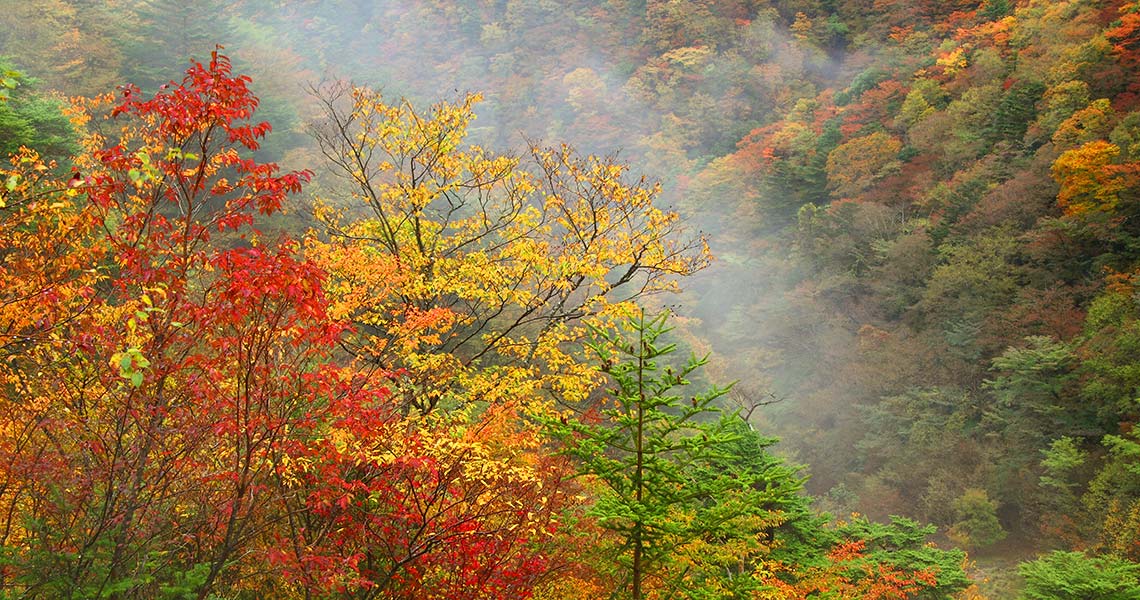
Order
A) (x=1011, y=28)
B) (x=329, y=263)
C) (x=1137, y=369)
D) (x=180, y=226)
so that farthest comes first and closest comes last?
(x=1011, y=28), (x=1137, y=369), (x=329, y=263), (x=180, y=226)

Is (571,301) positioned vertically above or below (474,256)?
above

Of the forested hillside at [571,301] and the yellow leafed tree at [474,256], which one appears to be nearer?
the forested hillside at [571,301]

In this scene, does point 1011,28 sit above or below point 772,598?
above

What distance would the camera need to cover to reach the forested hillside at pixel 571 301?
4137mm

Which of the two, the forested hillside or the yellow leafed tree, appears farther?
the yellow leafed tree

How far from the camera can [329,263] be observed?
26.5 feet

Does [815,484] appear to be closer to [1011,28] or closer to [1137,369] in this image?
[1137,369]

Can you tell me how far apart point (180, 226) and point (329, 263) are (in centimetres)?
413

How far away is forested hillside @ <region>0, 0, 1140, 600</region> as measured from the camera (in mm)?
4137

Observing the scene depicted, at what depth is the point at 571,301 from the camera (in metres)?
24.3

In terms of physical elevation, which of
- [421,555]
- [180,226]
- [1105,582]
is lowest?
[421,555]

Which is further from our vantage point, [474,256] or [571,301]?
[571,301]

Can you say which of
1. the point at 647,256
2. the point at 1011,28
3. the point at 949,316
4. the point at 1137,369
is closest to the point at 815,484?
the point at 949,316

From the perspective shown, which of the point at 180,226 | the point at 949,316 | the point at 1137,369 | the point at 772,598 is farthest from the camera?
the point at 949,316
